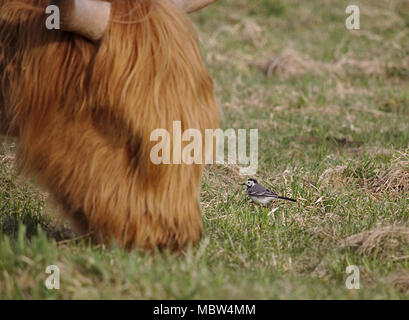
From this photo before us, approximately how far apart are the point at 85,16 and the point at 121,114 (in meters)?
0.43

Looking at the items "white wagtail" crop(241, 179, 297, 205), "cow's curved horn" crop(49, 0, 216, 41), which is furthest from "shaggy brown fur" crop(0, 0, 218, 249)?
"white wagtail" crop(241, 179, 297, 205)

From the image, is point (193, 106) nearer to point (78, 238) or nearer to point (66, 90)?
point (66, 90)

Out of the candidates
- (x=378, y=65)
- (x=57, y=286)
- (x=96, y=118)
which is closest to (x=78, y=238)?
(x=57, y=286)

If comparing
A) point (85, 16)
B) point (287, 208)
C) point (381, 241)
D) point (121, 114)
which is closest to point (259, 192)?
point (287, 208)

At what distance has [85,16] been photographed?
272 centimetres

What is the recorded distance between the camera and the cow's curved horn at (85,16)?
2.65 metres

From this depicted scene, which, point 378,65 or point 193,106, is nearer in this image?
point 193,106

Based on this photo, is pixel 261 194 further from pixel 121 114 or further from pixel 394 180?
pixel 121 114

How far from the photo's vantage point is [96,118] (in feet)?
9.27

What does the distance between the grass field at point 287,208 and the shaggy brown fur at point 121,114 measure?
0.67ft

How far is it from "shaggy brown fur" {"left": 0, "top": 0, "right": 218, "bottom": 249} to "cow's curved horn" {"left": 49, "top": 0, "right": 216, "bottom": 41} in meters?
0.04

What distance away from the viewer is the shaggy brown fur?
276 centimetres

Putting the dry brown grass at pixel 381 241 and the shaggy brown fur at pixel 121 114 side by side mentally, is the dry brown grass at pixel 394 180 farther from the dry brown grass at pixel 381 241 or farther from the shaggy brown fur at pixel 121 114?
the shaggy brown fur at pixel 121 114

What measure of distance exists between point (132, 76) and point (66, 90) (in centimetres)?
33
